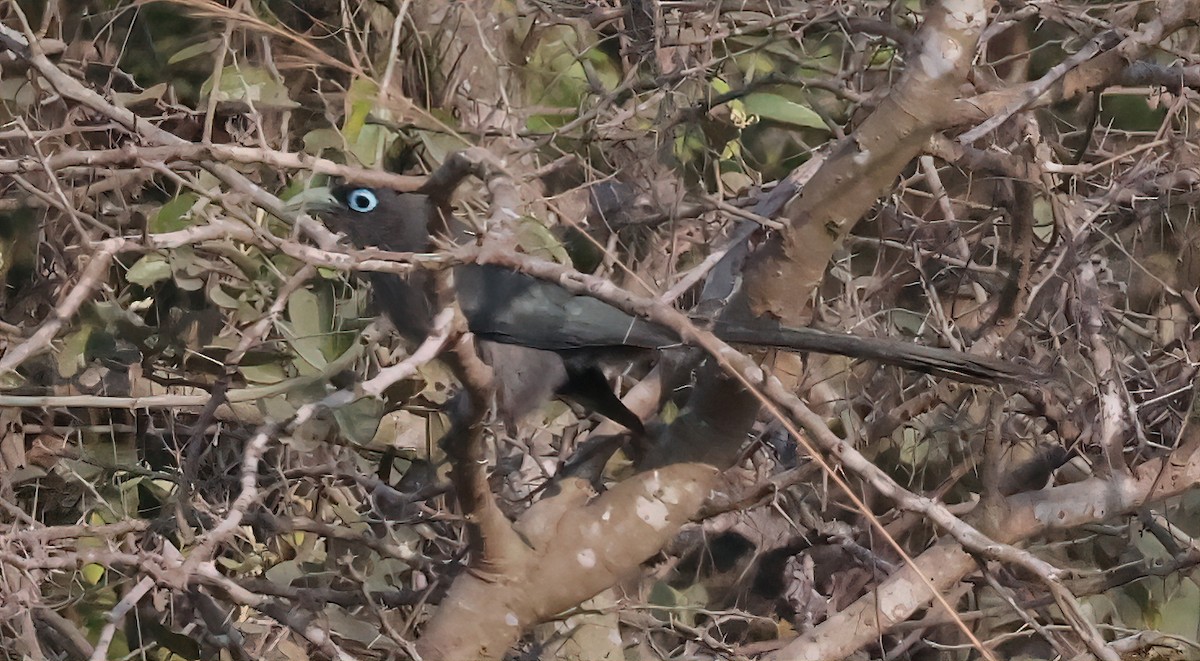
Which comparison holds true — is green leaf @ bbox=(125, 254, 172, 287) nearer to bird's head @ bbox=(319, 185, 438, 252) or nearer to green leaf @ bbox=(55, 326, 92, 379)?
green leaf @ bbox=(55, 326, 92, 379)

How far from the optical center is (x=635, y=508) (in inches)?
92.9

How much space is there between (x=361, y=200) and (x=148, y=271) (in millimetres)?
699

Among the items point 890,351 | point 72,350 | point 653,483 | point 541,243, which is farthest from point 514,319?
point 890,351

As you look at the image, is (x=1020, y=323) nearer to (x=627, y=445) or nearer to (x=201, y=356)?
(x=627, y=445)

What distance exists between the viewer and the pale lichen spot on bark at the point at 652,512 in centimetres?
235

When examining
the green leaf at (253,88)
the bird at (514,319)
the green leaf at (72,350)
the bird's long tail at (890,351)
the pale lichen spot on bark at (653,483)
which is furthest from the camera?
the bird at (514,319)

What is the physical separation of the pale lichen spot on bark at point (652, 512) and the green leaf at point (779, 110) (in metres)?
1.44

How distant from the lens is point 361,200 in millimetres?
3578

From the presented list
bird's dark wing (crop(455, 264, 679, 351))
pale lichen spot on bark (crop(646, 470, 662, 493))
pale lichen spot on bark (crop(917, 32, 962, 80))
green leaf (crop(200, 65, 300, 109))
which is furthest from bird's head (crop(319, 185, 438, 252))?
pale lichen spot on bark (crop(917, 32, 962, 80))

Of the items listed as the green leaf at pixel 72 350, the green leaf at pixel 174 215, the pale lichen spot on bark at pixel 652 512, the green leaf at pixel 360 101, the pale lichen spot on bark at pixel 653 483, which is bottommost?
the green leaf at pixel 72 350

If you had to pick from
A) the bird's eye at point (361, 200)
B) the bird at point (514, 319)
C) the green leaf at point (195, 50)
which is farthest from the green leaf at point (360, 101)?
the green leaf at point (195, 50)

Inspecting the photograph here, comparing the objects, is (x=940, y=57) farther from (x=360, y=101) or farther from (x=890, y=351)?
(x=360, y=101)

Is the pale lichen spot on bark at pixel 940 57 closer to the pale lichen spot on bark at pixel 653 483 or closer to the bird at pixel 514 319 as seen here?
the pale lichen spot on bark at pixel 653 483

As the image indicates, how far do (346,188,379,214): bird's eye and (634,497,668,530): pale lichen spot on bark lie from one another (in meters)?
1.65
